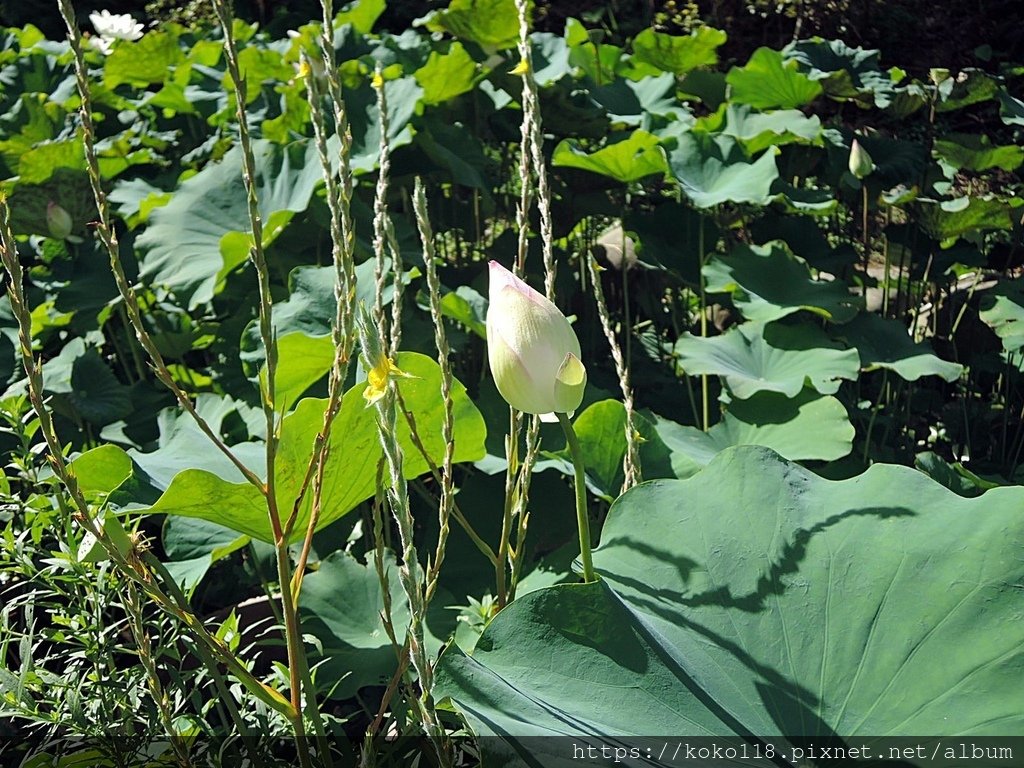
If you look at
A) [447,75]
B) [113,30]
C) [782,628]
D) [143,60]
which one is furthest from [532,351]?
[113,30]

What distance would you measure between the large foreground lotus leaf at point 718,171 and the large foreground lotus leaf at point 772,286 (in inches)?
5.4

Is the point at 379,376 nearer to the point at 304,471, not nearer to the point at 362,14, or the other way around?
the point at 304,471

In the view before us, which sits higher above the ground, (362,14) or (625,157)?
(362,14)

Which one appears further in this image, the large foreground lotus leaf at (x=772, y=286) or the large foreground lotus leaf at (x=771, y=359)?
the large foreground lotus leaf at (x=772, y=286)

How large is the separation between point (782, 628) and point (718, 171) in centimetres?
173

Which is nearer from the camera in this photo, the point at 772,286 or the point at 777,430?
the point at 777,430

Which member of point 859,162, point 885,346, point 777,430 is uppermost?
point 859,162

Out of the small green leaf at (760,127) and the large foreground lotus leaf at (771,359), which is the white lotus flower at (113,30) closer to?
the small green leaf at (760,127)

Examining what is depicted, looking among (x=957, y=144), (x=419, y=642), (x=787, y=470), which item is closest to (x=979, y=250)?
(x=957, y=144)

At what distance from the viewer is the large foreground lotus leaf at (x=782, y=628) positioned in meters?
0.87

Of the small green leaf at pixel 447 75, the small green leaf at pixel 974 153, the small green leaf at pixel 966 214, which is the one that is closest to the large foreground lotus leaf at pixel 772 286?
the small green leaf at pixel 966 214

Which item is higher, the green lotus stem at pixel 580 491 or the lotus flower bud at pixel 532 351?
the lotus flower bud at pixel 532 351

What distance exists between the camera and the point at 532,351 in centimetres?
80

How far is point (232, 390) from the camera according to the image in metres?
2.10
